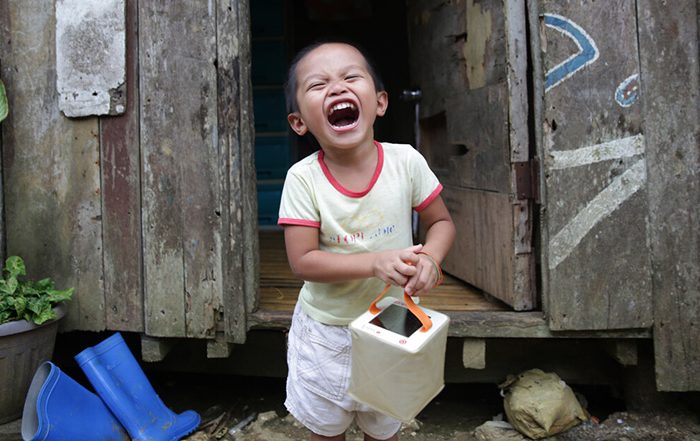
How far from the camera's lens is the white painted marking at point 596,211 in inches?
93.7

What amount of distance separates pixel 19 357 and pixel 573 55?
2805mm

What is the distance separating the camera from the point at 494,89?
269 centimetres

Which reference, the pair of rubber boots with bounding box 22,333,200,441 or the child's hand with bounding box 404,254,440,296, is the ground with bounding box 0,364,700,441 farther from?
the child's hand with bounding box 404,254,440,296

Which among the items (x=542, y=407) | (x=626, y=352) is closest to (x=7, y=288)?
(x=542, y=407)

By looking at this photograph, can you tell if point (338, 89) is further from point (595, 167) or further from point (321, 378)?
point (595, 167)

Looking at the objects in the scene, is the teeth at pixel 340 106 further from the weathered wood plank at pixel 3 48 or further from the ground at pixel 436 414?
the weathered wood plank at pixel 3 48

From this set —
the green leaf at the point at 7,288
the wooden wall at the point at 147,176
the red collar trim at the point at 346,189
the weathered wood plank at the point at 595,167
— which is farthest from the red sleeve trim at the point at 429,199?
the green leaf at the point at 7,288

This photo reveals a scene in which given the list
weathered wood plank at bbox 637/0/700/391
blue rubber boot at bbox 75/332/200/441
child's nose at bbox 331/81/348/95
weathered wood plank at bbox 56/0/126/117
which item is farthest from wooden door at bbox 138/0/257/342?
weathered wood plank at bbox 637/0/700/391

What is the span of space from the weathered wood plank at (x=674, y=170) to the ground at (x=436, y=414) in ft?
0.98

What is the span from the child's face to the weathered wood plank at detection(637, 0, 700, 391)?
1.48 meters

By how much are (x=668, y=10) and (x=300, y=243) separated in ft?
6.35

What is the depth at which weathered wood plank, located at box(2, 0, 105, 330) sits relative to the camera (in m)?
2.73

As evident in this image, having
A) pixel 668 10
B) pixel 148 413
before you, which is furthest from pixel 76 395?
pixel 668 10

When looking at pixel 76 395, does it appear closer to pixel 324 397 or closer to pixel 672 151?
pixel 324 397
